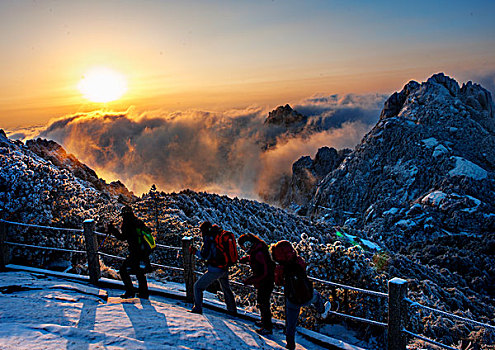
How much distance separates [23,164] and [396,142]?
243 ft

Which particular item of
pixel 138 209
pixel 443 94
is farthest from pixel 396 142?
pixel 138 209

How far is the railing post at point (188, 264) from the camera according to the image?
6.92 meters

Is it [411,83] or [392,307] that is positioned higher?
[411,83]

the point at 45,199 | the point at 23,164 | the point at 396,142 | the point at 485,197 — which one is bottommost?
the point at 485,197

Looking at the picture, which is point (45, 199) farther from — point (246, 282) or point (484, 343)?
point (484, 343)

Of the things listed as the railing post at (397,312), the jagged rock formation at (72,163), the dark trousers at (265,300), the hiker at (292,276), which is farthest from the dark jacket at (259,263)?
the jagged rock formation at (72,163)

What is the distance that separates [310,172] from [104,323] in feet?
350

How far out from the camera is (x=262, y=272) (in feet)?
19.5

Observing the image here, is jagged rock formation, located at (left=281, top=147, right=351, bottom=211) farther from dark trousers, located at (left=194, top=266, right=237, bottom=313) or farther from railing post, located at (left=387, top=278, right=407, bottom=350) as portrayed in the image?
railing post, located at (left=387, top=278, right=407, bottom=350)

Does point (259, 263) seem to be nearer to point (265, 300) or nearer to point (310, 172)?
point (265, 300)

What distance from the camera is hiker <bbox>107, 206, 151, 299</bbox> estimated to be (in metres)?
6.69

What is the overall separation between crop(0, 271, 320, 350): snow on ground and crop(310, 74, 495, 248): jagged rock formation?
46074 millimetres

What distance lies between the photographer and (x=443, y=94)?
80875 millimetres

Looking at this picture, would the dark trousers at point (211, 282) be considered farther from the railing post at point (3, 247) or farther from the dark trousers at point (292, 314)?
the railing post at point (3, 247)
